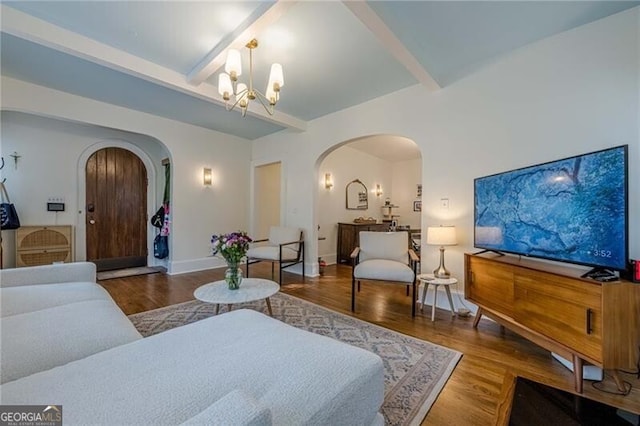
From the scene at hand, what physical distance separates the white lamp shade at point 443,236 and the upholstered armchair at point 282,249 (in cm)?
217

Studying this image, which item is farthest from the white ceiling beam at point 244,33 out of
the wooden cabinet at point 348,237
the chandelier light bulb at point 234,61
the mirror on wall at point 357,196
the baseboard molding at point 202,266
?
the mirror on wall at point 357,196

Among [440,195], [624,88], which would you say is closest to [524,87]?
[624,88]

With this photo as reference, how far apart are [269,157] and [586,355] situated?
5033 mm

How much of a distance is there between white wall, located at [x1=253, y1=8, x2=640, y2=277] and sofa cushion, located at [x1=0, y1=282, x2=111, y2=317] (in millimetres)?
3243

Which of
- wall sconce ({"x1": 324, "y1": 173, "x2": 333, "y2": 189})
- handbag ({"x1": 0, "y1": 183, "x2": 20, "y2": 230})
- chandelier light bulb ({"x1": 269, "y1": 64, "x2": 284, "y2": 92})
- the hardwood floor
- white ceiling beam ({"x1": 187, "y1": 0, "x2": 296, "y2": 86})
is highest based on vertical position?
white ceiling beam ({"x1": 187, "y1": 0, "x2": 296, "y2": 86})

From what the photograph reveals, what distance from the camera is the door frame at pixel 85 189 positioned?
459cm

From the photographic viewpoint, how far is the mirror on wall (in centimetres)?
635

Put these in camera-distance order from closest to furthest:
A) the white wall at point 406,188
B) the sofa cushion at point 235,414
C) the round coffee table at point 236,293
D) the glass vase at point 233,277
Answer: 1. the sofa cushion at point 235,414
2. the round coffee table at point 236,293
3. the glass vase at point 233,277
4. the white wall at point 406,188

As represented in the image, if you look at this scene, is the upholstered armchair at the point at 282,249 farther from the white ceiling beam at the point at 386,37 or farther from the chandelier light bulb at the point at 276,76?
the white ceiling beam at the point at 386,37

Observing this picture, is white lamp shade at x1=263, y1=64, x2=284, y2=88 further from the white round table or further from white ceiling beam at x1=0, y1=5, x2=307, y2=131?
the white round table

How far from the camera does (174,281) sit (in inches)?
164

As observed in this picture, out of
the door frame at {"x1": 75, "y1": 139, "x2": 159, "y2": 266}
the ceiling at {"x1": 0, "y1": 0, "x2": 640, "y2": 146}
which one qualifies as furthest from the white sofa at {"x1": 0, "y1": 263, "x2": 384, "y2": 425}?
the door frame at {"x1": 75, "y1": 139, "x2": 159, "y2": 266}

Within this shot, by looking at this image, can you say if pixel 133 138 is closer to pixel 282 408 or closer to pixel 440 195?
pixel 440 195

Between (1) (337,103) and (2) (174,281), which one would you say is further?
(2) (174,281)
